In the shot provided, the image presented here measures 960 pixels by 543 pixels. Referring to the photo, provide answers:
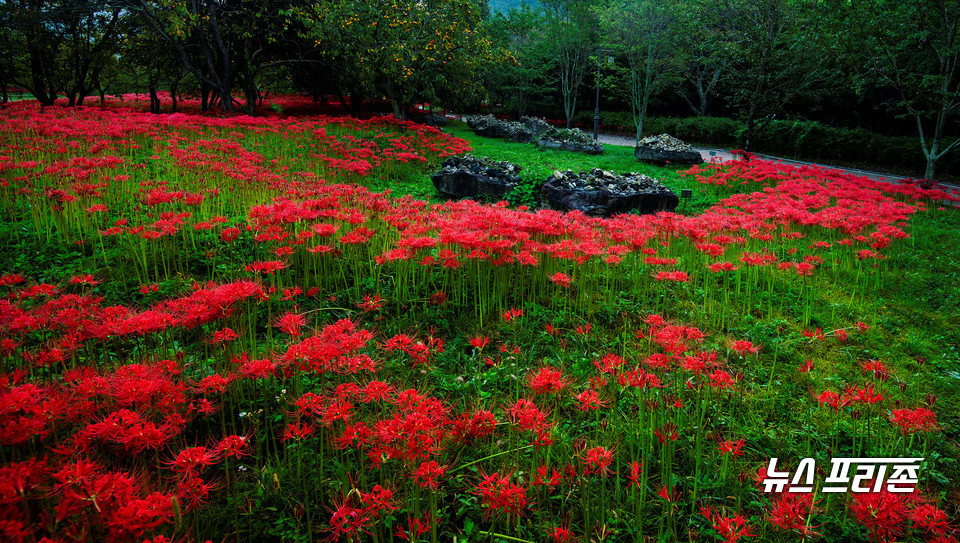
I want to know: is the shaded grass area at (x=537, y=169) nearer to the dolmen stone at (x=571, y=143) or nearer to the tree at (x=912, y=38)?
the dolmen stone at (x=571, y=143)

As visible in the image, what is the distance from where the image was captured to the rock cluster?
21.7 metres

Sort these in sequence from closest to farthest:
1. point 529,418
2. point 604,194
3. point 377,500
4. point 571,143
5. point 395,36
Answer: point 377,500 → point 529,418 → point 604,194 → point 395,36 → point 571,143

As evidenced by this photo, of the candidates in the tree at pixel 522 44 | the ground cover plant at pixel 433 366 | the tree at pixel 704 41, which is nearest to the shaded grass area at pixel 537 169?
the ground cover plant at pixel 433 366

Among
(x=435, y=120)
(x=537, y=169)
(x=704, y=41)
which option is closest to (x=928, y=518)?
(x=537, y=169)

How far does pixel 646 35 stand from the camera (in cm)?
2120

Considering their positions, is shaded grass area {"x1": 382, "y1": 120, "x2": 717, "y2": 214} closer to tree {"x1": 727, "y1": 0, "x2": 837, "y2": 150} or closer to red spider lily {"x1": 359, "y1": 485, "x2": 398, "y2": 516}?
tree {"x1": 727, "y1": 0, "x2": 837, "y2": 150}

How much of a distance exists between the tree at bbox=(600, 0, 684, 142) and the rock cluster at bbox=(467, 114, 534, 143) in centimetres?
555

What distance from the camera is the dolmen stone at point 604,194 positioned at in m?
9.22

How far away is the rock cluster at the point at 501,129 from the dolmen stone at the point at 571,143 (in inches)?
71.3

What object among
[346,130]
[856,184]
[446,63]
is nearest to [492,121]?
[446,63]

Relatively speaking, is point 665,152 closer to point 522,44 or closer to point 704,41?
point 704,41

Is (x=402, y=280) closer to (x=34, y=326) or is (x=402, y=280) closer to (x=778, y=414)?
(x=34, y=326)

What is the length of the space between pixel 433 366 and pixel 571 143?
17873mm

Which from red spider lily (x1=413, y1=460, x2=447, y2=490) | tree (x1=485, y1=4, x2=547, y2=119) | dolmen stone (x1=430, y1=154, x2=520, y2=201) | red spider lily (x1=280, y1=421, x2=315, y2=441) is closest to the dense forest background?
dolmen stone (x1=430, y1=154, x2=520, y2=201)
